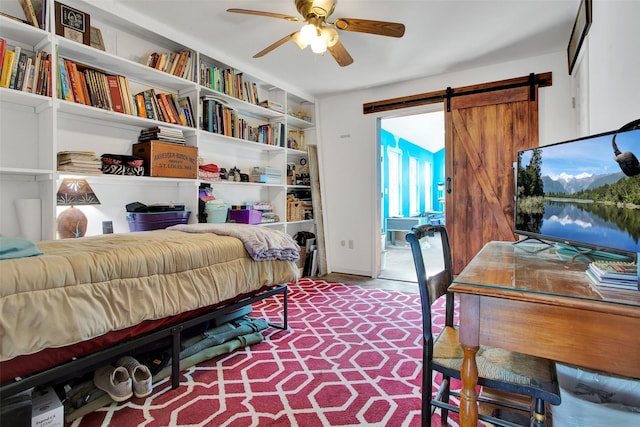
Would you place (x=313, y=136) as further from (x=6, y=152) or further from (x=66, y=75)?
(x=6, y=152)

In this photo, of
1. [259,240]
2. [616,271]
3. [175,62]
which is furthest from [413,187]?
[616,271]

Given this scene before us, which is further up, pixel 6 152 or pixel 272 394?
pixel 6 152

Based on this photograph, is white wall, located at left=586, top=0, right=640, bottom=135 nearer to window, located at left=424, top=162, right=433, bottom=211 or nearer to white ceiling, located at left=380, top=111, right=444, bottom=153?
white ceiling, located at left=380, top=111, right=444, bottom=153

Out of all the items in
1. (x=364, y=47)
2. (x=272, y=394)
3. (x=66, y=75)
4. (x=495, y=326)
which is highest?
(x=364, y=47)

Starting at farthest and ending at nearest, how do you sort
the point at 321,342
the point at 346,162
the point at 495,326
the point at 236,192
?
the point at 346,162, the point at 236,192, the point at 321,342, the point at 495,326

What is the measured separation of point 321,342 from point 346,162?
2.69 metres

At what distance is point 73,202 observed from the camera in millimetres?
2295

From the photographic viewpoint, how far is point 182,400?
1630 mm

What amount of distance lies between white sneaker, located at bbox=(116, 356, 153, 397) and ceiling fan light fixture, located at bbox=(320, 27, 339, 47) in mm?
2306

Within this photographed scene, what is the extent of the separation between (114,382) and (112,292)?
0.55 m

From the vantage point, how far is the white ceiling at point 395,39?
2.42 meters

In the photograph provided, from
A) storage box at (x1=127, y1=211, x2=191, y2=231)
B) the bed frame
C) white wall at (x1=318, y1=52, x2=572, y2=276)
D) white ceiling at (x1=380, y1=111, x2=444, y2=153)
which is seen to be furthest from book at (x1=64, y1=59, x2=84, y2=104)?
white ceiling at (x1=380, y1=111, x2=444, y2=153)

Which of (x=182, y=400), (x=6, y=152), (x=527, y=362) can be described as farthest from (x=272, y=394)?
(x=6, y=152)

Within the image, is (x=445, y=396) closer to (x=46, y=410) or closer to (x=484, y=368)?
(x=484, y=368)
